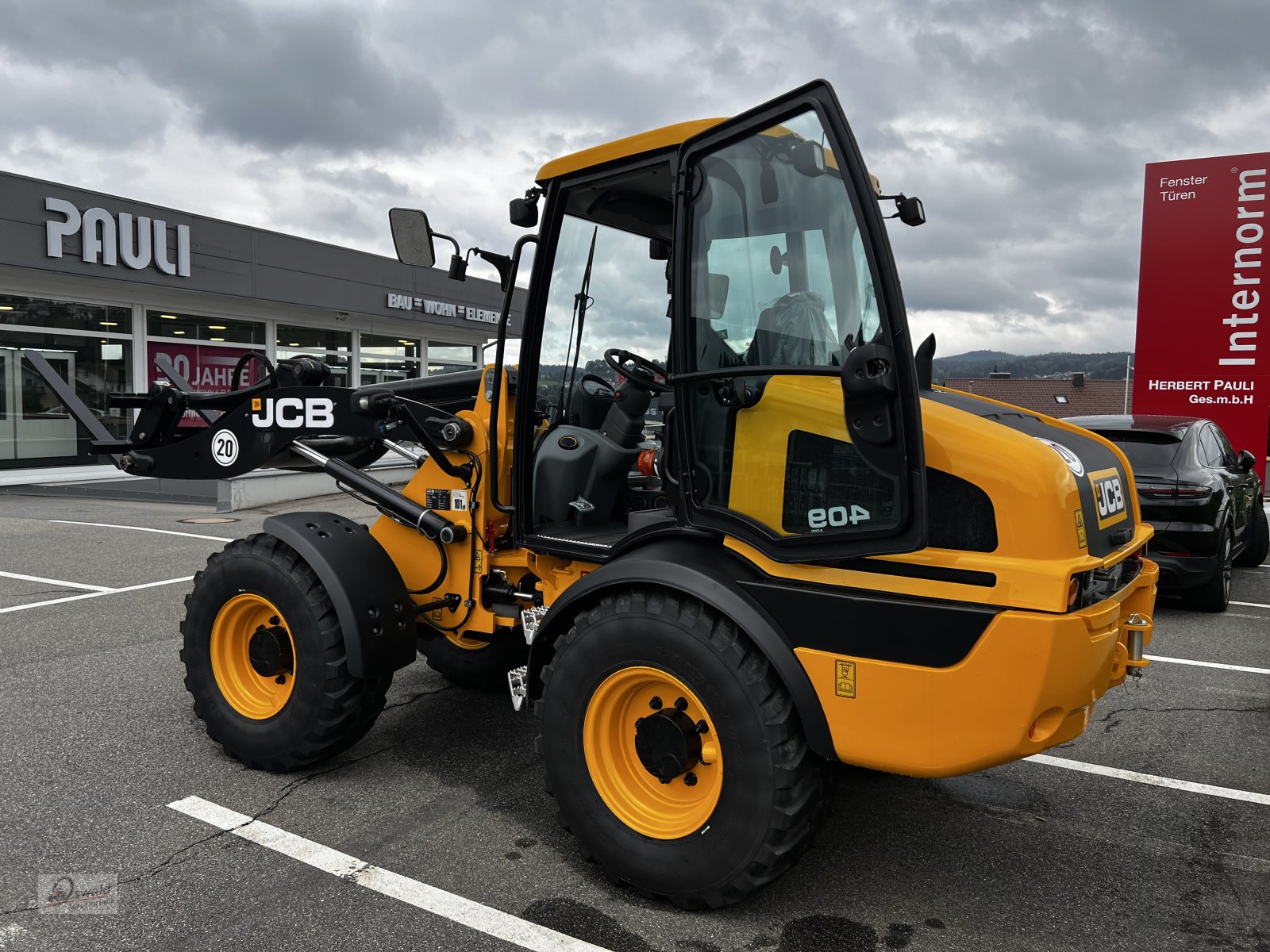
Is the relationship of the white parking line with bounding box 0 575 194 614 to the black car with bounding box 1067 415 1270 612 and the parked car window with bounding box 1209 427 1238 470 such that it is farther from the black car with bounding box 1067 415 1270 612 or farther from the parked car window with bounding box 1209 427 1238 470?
the parked car window with bounding box 1209 427 1238 470

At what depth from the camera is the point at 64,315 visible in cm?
1641

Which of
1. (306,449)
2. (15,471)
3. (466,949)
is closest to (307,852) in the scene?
(466,949)

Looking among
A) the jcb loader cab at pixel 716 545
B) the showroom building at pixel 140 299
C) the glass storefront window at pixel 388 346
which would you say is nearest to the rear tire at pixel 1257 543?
the jcb loader cab at pixel 716 545

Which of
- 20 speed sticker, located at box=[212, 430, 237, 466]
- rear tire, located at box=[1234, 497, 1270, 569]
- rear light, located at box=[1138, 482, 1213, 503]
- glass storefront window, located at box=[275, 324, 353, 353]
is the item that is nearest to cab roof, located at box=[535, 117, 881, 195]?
20 speed sticker, located at box=[212, 430, 237, 466]

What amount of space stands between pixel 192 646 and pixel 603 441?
2049 mm

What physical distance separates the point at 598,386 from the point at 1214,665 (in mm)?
4608

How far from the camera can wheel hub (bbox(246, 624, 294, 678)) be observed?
3834mm

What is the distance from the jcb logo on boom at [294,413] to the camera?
13.6ft

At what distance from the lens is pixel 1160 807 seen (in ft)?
12.0

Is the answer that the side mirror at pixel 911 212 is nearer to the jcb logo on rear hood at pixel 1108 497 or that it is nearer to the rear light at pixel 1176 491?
the jcb logo on rear hood at pixel 1108 497

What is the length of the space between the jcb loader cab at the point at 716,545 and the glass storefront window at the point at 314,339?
1799cm

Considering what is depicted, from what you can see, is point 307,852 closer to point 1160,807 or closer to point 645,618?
point 645,618

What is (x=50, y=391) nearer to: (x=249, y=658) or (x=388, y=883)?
(x=249, y=658)
